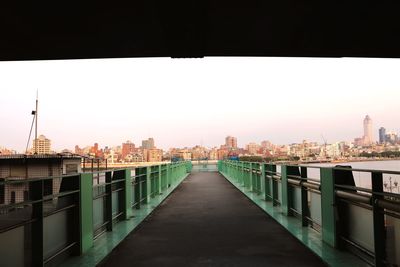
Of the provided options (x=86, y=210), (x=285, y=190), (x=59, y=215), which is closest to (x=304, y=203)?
(x=285, y=190)

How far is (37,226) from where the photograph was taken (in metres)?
4.79

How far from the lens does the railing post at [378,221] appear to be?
4.87 metres

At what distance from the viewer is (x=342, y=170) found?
6246mm

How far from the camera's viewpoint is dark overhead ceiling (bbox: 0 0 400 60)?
612cm

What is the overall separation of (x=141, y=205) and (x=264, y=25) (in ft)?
24.7

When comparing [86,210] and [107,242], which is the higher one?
[86,210]

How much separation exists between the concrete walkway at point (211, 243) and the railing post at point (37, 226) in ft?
4.04

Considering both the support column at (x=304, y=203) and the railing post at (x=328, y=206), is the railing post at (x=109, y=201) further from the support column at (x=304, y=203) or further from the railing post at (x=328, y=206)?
the railing post at (x=328, y=206)

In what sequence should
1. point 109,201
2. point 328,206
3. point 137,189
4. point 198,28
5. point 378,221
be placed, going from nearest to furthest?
point 378,221 → point 198,28 → point 328,206 → point 109,201 → point 137,189

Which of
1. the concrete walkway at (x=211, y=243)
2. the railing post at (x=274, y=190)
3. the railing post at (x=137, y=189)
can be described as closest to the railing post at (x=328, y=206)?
the concrete walkway at (x=211, y=243)

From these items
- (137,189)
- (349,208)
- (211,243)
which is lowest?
(211,243)

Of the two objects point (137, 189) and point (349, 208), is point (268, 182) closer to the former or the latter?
point (137, 189)

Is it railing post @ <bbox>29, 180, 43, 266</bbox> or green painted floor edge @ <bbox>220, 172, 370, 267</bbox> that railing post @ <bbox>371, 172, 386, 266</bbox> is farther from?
railing post @ <bbox>29, 180, 43, 266</bbox>

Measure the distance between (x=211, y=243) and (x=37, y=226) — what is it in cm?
328
